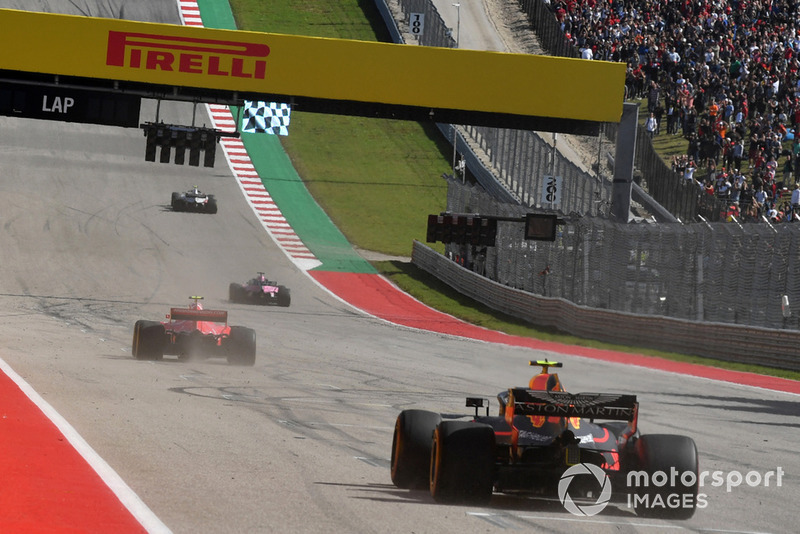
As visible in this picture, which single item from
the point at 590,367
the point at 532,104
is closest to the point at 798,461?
the point at 590,367

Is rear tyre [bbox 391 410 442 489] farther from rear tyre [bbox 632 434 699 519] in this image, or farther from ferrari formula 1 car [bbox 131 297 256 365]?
ferrari formula 1 car [bbox 131 297 256 365]

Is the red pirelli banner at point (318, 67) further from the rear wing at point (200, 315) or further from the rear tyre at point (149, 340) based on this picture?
the rear tyre at point (149, 340)

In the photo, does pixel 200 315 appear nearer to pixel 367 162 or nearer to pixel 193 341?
pixel 193 341

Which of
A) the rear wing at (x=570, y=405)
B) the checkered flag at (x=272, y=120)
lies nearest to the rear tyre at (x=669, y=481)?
the rear wing at (x=570, y=405)

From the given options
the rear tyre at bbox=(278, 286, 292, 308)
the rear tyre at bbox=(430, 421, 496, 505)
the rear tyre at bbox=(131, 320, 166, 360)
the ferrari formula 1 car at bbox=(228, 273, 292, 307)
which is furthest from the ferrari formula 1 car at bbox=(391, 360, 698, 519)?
the rear tyre at bbox=(278, 286, 292, 308)

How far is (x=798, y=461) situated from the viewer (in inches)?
432

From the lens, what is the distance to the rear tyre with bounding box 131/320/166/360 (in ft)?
61.2

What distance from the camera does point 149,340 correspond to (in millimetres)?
18656

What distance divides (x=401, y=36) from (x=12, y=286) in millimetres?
27947

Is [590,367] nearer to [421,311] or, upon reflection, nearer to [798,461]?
[798,461]

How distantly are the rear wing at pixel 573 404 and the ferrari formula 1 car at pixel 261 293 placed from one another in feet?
74.5

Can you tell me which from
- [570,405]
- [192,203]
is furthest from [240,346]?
[192,203]

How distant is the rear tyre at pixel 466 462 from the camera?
7.97 m

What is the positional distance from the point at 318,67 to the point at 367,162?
2405 cm
